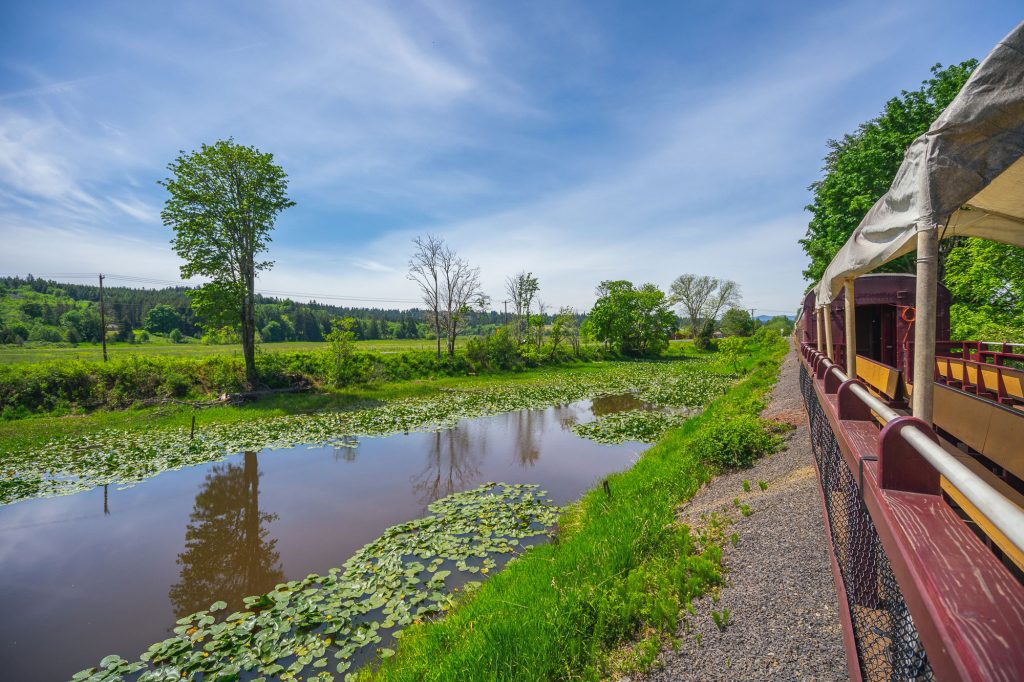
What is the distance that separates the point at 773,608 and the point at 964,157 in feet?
12.0

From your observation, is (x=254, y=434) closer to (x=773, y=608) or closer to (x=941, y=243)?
(x=773, y=608)

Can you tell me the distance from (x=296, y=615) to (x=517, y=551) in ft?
11.1

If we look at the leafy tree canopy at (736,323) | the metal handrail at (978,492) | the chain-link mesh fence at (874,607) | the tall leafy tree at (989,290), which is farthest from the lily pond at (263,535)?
the leafy tree canopy at (736,323)

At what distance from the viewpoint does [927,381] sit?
104 inches

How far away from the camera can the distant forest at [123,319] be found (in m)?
47.9

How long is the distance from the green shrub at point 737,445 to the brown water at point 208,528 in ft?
10.1

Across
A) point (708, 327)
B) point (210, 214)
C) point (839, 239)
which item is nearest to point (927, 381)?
point (839, 239)

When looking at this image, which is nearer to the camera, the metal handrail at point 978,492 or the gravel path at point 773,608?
the metal handrail at point 978,492

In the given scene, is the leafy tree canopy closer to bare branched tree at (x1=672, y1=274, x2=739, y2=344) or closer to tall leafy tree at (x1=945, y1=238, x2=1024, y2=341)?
bare branched tree at (x1=672, y1=274, x2=739, y2=344)

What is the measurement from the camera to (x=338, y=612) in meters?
5.73

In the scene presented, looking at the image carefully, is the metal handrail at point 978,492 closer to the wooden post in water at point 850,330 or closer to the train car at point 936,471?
the train car at point 936,471

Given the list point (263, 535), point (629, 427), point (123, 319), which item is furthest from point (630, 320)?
point (123, 319)

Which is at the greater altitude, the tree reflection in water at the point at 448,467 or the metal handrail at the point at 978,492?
the metal handrail at the point at 978,492

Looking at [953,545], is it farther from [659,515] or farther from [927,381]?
[659,515]
